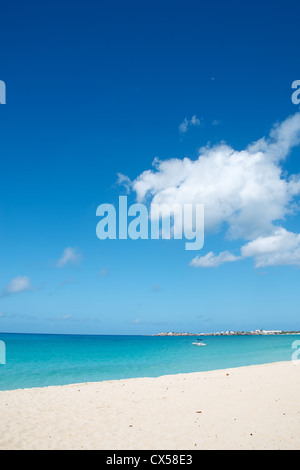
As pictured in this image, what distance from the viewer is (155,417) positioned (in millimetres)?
10836

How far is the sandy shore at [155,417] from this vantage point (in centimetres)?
852

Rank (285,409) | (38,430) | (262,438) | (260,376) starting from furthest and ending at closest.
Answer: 1. (260,376)
2. (285,409)
3. (38,430)
4. (262,438)

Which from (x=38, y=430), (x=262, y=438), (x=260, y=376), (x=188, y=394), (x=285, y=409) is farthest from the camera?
(x=260, y=376)

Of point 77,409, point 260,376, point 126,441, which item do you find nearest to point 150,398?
point 77,409

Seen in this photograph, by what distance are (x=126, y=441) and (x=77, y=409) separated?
419 centimetres

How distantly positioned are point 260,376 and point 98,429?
13.6 m

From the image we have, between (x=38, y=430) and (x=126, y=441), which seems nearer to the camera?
(x=126, y=441)

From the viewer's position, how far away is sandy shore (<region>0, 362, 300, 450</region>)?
28.0ft

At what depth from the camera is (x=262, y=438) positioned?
859 cm
